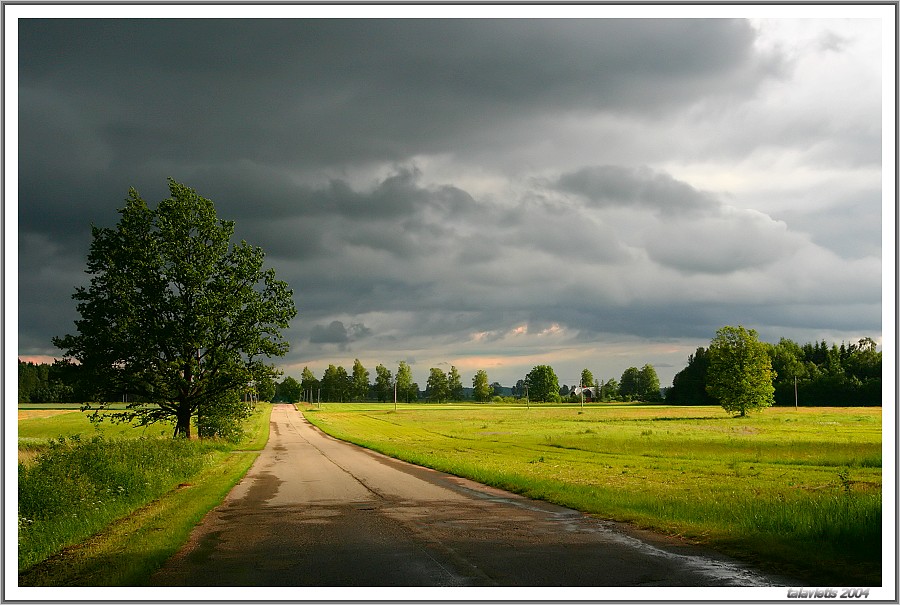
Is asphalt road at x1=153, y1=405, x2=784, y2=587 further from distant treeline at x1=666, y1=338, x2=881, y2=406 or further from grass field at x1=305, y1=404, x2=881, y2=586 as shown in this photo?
distant treeline at x1=666, y1=338, x2=881, y2=406

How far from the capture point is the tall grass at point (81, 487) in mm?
13602

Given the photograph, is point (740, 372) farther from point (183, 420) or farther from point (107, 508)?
point (107, 508)

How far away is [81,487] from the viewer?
682 inches

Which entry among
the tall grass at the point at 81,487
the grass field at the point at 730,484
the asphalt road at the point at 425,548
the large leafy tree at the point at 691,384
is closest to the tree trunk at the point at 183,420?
the grass field at the point at 730,484

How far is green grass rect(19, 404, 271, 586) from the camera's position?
10.8 m

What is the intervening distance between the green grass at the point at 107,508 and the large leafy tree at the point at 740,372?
80223 mm

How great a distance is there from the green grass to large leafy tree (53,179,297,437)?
37.4ft

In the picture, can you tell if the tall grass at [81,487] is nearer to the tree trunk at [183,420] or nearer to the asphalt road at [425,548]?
the asphalt road at [425,548]

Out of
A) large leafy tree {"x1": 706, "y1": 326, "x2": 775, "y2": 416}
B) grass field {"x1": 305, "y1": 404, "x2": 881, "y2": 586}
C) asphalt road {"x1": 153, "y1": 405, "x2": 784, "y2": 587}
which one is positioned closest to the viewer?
asphalt road {"x1": 153, "y1": 405, "x2": 784, "y2": 587}

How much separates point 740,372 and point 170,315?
78.6m

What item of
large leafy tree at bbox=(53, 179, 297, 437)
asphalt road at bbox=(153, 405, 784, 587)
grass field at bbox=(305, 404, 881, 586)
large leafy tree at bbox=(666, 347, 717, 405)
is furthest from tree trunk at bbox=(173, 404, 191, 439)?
large leafy tree at bbox=(666, 347, 717, 405)

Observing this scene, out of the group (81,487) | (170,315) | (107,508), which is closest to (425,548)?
(107,508)

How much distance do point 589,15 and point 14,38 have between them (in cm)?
888

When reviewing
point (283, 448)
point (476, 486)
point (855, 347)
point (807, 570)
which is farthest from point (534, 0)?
point (855, 347)
